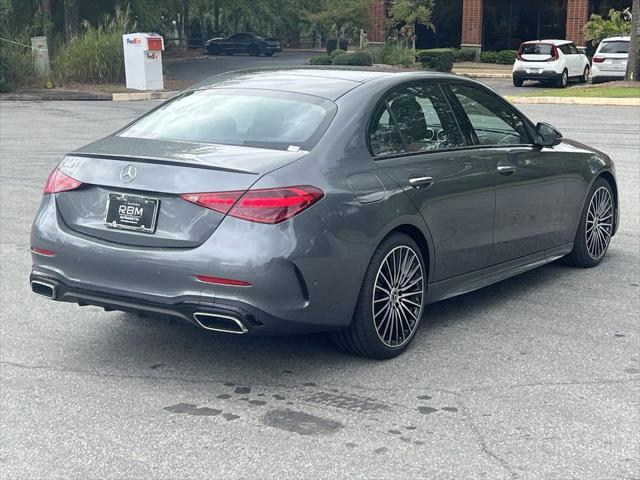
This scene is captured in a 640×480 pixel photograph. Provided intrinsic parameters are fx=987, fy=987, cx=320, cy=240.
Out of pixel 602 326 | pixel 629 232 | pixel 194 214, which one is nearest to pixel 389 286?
pixel 194 214

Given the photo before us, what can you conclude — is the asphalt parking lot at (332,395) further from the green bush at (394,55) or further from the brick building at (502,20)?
the brick building at (502,20)

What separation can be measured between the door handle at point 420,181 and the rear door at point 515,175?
0.80 meters

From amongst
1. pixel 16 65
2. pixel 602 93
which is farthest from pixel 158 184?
pixel 16 65

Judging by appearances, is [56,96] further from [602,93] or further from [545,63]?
[545,63]

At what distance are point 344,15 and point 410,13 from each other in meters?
8.64

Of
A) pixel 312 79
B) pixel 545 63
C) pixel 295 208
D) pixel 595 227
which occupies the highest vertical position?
pixel 312 79

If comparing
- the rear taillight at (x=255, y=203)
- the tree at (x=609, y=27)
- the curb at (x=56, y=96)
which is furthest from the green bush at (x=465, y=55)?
the rear taillight at (x=255, y=203)

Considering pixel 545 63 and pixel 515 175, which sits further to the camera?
pixel 545 63

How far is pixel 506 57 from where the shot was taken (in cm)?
4712

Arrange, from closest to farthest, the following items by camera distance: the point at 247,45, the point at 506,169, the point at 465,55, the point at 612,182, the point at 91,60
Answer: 1. the point at 506,169
2. the point at 612,182
3. the point at 91,60
4. the point at 465,55
5. the point at 247,45

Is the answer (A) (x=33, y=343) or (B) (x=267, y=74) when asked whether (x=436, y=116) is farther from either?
(A) (x=33, y=343)

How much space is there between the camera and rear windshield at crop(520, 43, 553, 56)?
109 ft

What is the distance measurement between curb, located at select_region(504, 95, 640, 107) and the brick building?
2105 cm

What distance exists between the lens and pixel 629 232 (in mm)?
9539
